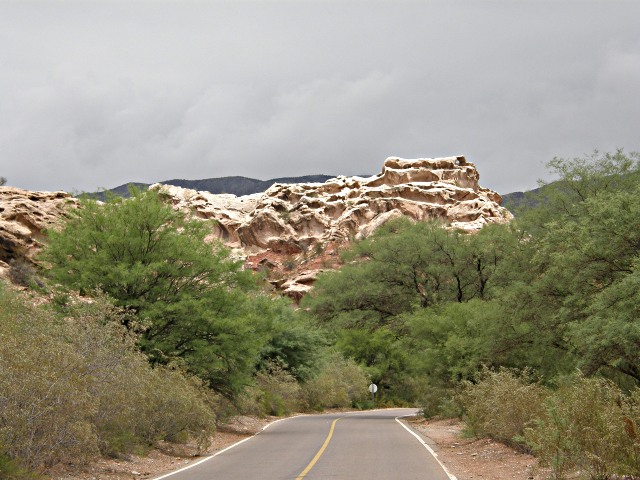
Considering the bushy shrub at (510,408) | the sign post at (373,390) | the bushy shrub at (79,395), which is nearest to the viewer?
the bushy shrub at (79,395)

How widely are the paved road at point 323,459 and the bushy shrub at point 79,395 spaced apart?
1899 millimetres

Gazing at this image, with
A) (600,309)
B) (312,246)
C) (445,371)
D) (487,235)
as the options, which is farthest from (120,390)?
(312,246)

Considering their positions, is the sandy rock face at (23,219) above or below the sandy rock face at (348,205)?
below

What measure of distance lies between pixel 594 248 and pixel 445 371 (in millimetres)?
14400

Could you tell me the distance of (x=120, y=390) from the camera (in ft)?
51.1

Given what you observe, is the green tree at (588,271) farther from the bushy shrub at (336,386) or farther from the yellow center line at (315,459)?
the bushy shrub at (336,386)

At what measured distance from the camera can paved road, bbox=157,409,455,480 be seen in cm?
1419

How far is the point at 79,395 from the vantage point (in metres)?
12.8

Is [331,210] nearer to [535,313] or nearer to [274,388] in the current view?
[274,388]

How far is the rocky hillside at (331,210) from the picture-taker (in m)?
100

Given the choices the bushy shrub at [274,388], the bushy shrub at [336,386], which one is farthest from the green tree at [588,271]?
the bushy shrub at [336,386]

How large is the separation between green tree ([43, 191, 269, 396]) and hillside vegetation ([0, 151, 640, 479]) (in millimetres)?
66

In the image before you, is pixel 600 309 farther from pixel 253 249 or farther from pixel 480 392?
pixel 253 249

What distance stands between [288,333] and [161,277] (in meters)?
16.6
